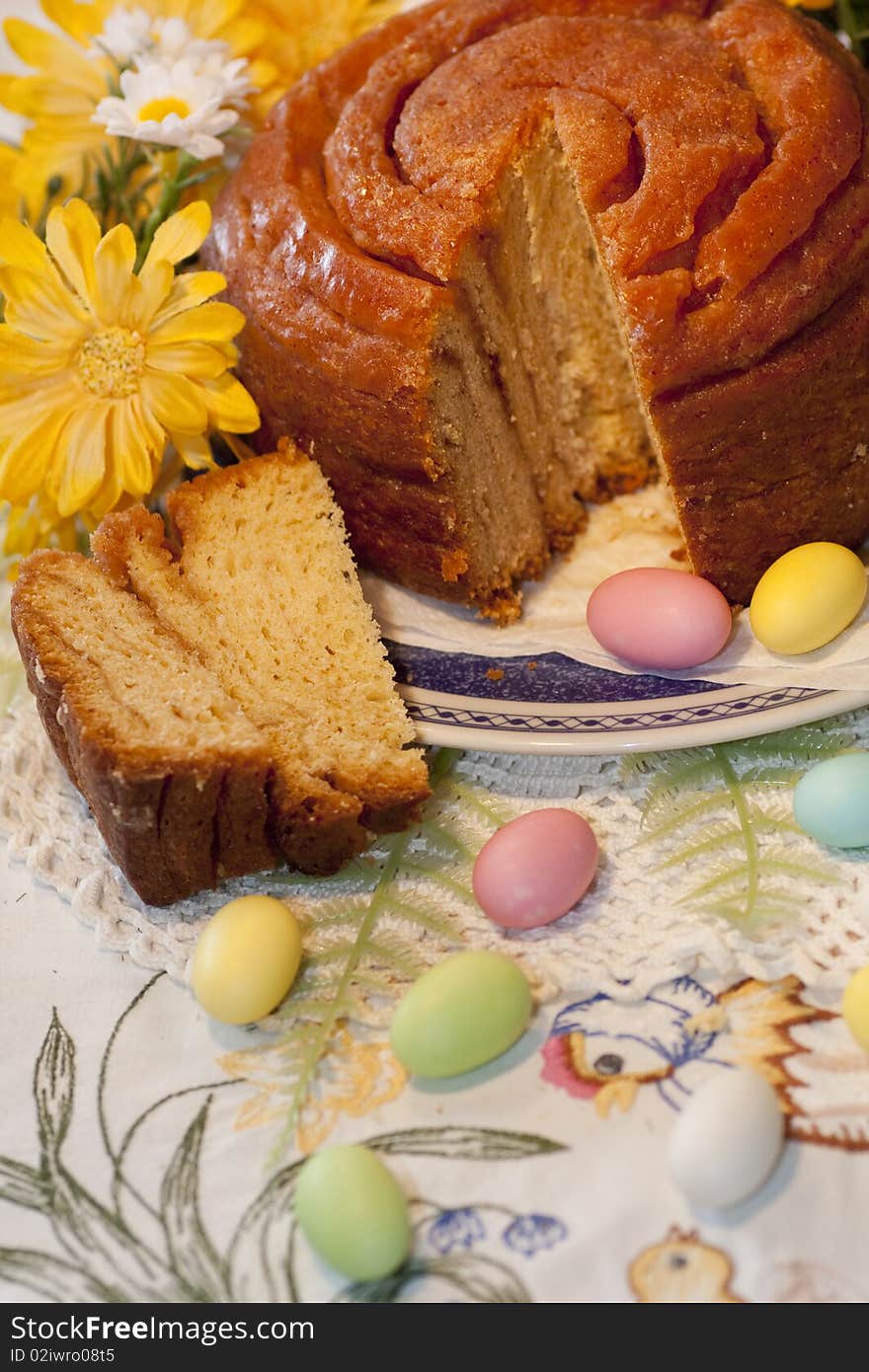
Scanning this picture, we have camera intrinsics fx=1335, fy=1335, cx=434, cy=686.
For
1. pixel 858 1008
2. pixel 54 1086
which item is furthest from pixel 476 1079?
pixel 54 1086

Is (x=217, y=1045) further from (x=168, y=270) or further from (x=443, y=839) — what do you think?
(x=168, y=270)

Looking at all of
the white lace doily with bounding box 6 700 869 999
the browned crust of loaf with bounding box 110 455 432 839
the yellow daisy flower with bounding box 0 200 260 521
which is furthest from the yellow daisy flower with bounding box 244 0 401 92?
the browned crust of loaf with bounding box 110 455 432 839

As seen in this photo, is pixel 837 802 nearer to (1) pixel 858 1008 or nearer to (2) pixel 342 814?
(1) pixel 858 1008

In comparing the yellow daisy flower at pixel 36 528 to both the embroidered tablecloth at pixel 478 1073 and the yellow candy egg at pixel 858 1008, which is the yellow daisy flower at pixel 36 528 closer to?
the embroidered tablecloth at pixel 478 1073

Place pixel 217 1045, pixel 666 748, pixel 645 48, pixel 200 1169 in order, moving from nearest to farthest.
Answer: pixel 200 1169
pixel 217 1045
pixel 666 748
pixel 645 48

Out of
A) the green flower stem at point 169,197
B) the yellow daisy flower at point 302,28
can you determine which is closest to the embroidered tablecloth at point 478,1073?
the green flower stem at point 169,197

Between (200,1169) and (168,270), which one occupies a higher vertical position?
(168,270)
